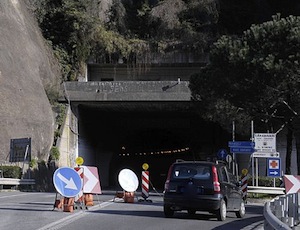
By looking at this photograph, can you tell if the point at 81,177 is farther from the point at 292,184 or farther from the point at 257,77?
the point at 257,77

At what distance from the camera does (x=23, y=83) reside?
120 ft

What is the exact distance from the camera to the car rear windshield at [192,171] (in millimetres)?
15988

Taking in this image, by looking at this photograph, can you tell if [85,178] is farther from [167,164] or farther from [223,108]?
[167,164]

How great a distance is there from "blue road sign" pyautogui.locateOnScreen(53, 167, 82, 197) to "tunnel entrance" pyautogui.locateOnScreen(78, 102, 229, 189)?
25592 millimetres

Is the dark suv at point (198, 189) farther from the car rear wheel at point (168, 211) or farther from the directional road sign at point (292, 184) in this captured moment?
the directional road sign at point (292, 184)

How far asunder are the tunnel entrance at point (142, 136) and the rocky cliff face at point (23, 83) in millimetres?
4783

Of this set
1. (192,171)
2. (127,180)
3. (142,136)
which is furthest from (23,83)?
(192,171)

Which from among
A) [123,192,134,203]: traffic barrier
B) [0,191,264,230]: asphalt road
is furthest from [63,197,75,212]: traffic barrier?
[123,192,134,203]: traffic barrier

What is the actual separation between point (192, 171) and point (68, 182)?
11.7 feet

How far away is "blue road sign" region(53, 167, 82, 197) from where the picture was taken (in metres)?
16.3

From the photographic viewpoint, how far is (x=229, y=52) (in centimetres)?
2977

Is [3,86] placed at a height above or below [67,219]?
above

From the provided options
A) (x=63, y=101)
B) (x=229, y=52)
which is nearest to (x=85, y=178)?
(x=229, y=52)

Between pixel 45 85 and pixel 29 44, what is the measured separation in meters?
3.15
